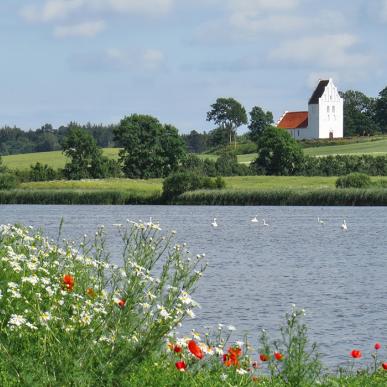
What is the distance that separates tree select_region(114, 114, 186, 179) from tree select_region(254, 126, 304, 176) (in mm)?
9439

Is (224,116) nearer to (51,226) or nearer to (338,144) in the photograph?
(338,144)

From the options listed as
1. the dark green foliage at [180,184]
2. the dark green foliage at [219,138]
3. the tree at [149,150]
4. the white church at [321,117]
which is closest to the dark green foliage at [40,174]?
the tree at [149,150]

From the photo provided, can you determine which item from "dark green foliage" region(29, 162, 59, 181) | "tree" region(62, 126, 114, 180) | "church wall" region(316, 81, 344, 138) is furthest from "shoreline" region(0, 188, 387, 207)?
"church wall" region(316, 81, 344, 138)

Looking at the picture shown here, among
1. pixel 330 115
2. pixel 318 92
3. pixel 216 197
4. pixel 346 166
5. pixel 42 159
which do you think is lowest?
pixel 216 197

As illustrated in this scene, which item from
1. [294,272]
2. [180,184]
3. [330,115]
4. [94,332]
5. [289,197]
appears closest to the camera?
[94,332]

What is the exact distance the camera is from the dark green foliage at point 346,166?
110 m

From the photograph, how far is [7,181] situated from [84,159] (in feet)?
64.3

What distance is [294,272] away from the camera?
30641 mm

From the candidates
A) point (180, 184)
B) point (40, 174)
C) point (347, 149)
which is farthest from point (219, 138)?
point (180, 184)

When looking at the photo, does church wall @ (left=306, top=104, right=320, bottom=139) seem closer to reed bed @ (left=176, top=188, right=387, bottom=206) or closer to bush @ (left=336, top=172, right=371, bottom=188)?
bush @ (left=336, top=172, right=371, bottom=188)

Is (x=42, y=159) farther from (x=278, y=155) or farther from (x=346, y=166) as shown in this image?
(x=346, y=166)

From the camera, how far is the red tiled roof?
177 m

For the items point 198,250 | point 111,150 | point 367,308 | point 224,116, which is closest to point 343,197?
point 198,250

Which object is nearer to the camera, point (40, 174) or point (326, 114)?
point (40, 174)
